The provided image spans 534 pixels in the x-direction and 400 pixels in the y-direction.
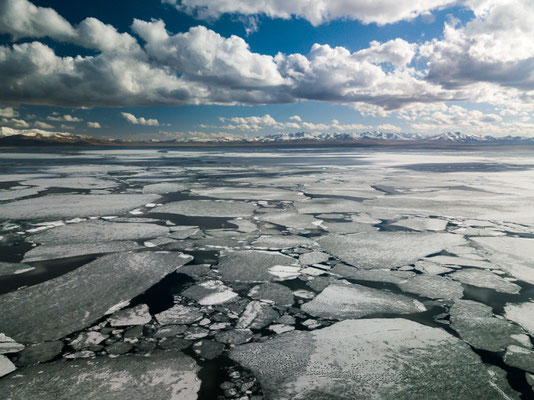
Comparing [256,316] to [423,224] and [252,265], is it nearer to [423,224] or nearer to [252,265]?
[252,265]

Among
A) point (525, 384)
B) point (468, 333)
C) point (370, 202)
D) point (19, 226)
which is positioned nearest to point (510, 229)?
A: point (370, 202)

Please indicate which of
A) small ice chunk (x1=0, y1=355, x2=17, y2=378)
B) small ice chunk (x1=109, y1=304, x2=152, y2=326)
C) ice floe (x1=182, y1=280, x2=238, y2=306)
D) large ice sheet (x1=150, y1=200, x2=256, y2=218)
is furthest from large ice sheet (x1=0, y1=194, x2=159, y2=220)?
small ice chunk (x1=0, y1=355, x2=17, y2=378)

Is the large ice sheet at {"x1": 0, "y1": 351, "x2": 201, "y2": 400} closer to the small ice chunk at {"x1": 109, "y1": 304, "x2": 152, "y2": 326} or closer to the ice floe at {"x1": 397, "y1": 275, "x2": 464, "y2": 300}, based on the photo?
the small ice chunk at {"x1": 109, "y1": 304, "x2": 152, "y2": 326}

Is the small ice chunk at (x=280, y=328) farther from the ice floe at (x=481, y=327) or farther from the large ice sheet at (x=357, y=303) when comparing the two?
the ice floe at (x=481, y=327)

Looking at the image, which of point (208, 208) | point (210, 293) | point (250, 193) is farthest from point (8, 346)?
point (250, 193)

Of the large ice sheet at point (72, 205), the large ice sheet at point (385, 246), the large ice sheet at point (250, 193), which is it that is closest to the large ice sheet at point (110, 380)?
the large ice sheet at point (385, 246)
